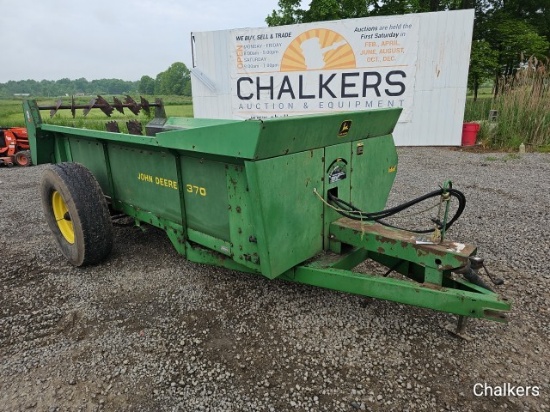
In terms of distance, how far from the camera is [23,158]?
29.7 ft

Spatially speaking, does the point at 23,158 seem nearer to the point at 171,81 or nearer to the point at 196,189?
the point at 196,189

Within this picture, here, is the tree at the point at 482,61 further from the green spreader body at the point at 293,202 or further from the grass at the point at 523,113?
the green spreader body at the point at 293,202

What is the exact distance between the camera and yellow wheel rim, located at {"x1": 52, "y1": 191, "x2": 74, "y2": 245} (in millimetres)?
3867

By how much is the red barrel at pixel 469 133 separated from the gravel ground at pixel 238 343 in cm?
643

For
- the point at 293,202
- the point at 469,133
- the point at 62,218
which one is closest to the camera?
the point at 293,202

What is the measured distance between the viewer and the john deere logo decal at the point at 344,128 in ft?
8.60

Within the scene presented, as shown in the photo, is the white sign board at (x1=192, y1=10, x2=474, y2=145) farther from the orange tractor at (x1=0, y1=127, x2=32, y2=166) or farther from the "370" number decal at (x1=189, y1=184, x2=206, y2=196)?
the "370" number decal at (x1=189, y1=184, x2=206, y2=196)

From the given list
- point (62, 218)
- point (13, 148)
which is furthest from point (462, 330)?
point (13, 148)

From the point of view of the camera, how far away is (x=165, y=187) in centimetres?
310

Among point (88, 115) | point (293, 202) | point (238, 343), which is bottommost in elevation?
point (238, 343)

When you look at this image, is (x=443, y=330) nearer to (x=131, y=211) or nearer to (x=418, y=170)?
(x=131, y=211)

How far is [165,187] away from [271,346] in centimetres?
143

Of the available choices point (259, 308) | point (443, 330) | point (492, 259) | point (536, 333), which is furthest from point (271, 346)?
point (492, 259)

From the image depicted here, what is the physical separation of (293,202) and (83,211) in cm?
189
